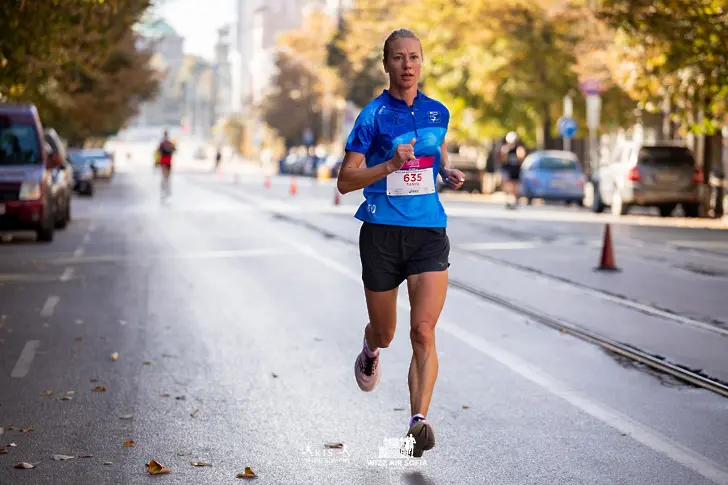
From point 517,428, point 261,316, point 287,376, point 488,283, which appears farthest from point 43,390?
point 488,283

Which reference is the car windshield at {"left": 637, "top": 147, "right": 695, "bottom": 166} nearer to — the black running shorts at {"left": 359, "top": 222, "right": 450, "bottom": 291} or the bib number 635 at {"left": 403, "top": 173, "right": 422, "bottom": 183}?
the black running shorts at {"left": 359, "top": 222, "right": 450, "bottom": 291}

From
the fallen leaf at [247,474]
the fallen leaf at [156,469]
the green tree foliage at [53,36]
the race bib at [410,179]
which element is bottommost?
the fallen leaf at [156,469]

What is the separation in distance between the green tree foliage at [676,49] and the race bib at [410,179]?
63.6ft

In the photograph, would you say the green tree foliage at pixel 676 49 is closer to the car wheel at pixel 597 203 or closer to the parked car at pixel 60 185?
the car wheel at pixel 597 203

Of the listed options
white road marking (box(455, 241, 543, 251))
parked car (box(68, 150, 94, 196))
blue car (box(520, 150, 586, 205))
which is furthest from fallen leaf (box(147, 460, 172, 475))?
parked car (box(68, 150, 94, 196))

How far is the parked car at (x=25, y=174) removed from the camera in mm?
21656

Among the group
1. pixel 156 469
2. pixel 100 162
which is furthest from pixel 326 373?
pixel 100 162

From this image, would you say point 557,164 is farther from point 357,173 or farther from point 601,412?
point 357,173

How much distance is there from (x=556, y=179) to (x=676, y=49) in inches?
522

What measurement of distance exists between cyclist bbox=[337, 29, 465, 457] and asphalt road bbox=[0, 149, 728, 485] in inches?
22.4

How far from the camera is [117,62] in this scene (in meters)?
46.2

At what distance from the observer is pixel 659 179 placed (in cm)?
3098

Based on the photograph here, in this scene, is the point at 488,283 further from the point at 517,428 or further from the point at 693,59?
the point at 693,59

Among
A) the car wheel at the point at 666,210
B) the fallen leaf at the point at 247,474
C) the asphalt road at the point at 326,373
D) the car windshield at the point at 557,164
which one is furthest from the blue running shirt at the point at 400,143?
the car windshield at the point at 557,164
